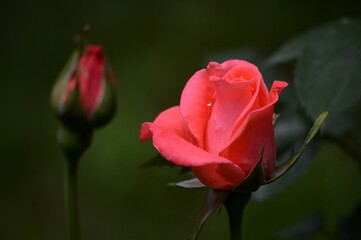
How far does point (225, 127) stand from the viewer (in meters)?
0.52

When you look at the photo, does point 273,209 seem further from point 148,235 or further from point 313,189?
point 148,235

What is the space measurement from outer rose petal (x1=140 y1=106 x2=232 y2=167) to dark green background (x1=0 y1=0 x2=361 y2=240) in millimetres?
469

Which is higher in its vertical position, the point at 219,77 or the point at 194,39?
the point at 219,77

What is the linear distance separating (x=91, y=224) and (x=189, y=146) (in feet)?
3.64

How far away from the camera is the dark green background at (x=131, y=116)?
1.42m

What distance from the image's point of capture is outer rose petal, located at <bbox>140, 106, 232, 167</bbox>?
0.47 meters

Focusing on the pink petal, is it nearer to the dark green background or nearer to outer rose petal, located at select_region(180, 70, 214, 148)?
outer rose petal, located at select_region(180, 70, 214, 148)

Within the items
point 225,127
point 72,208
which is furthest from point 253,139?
point 72,208

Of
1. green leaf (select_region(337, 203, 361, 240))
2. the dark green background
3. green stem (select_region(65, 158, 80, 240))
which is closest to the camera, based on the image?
green stem (select_region(65, 158, 80, 240))

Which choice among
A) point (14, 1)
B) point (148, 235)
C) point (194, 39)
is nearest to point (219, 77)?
point (148, 235)

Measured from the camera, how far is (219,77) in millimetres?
539

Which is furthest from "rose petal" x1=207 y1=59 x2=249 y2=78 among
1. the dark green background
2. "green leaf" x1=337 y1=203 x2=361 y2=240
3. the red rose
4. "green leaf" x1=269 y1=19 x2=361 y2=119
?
the dark green background

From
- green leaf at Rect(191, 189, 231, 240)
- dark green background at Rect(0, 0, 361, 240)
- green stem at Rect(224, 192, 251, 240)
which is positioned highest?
green leaf at Rect(191, 189, 231, 240)

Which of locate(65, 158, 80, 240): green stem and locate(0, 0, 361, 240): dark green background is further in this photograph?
locate(0, 0, 361, 240): dark green background
